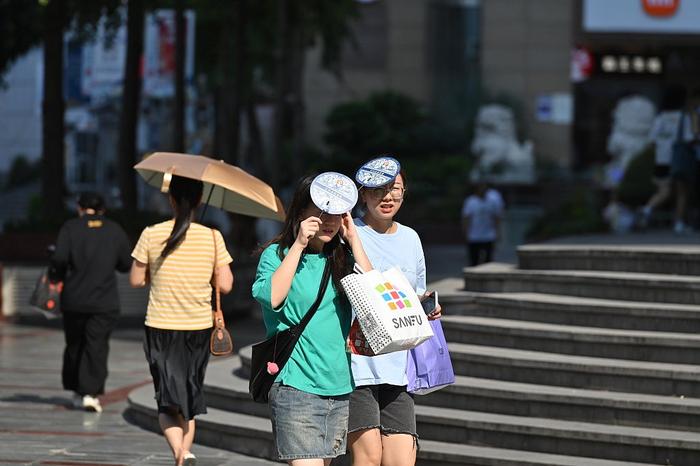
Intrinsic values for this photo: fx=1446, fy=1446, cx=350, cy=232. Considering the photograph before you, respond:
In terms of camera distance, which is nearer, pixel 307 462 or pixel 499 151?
pixel 307 462

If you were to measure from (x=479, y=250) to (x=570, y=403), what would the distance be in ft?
39.8

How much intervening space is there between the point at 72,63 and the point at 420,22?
1919 centimetres

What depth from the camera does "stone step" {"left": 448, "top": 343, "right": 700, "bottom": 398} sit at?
9.10m

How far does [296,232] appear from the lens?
612 centimetres


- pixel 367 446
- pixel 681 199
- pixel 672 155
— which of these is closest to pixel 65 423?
pixel 367 446

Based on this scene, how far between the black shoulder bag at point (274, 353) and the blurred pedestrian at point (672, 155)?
11.3 meters

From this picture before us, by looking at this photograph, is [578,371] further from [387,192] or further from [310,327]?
[310,327]

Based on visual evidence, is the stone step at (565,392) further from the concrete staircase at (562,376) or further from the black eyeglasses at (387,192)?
the black eyeglasses at (387,192)

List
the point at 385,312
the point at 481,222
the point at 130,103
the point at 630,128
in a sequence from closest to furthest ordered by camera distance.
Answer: the point at 385,312
the point at 481,222
the point at 130,103
the point at 630,128

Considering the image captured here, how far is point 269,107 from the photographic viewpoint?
5672 centimetres

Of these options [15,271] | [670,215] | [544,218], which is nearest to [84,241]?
[15,271]

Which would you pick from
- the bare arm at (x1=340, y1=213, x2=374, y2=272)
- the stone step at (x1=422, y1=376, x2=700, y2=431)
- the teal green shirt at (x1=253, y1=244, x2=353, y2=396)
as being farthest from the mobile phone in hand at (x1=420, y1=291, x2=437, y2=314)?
the stone step at (x1=422, y1=376, x2=700, y2=431)

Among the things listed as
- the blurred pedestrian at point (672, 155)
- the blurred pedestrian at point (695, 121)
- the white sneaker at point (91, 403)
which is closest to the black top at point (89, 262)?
the white sneaker at point (91, 403)

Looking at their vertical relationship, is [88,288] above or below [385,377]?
below
